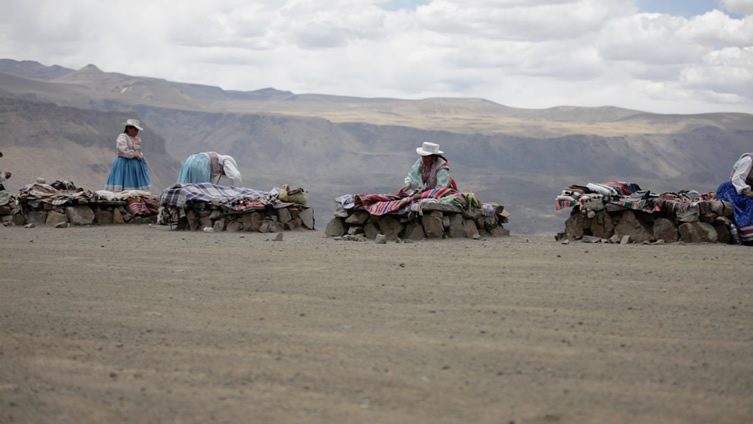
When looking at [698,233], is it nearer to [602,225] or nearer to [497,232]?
[602,225]

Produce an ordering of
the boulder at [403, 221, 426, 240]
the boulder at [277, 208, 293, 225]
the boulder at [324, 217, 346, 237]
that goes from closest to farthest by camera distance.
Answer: the boulder at [403, 221, 426, 240] → the boulder at [324, 217, 346, 237] → the boulder at [277, 208, 293, 225]

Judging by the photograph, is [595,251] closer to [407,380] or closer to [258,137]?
[407,380]

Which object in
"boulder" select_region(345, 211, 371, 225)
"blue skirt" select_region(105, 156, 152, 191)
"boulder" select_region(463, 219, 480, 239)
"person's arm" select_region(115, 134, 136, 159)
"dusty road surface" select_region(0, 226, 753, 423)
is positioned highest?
"person's arm" select_region(115, 134, 136, 159)

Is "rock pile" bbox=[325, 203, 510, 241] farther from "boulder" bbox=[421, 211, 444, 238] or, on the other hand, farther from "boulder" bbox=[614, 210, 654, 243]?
"boulder" bbox=[614, 210, 654, 243]

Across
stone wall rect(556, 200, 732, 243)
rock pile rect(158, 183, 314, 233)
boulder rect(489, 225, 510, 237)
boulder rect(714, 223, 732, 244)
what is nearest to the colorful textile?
rock pile rect(158, 183, 314, 233)

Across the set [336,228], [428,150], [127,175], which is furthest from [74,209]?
[428,150]

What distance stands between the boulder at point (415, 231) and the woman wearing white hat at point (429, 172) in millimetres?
802

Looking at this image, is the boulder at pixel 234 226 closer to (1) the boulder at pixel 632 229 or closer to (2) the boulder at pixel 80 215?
(2) the boulder at pixel 80 215

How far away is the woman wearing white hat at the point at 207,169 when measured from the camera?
17.8 m

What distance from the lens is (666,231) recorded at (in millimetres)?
13008

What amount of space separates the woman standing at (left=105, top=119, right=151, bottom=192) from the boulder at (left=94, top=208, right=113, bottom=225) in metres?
1.41

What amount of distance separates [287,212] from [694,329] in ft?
33.7

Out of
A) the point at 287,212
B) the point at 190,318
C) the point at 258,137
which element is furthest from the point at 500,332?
the point at 258,137

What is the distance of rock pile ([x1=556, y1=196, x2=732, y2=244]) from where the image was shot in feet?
42.2
